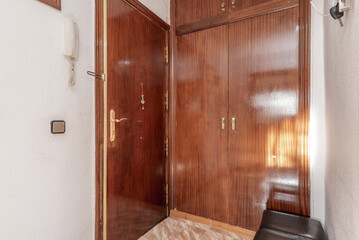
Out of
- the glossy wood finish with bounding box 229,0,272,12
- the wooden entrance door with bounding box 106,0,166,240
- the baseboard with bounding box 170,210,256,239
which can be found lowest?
Answer: the baseboard with bounding box 170,210,256,239

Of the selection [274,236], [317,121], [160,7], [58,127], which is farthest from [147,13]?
[274,236]

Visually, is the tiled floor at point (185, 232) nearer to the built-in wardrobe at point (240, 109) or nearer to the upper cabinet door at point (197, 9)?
the built-in wardrobe at point (240, 109)

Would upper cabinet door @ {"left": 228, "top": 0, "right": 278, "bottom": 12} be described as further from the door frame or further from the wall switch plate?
the wall switch plate

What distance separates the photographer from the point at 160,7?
2186mm

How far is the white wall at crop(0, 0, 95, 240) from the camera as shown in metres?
1.03

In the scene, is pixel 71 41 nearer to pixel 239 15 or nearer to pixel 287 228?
pixel 239 15

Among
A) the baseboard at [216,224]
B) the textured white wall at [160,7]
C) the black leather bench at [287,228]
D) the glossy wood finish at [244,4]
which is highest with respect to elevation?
the textured white wall at [160,7]

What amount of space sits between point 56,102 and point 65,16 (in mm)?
563

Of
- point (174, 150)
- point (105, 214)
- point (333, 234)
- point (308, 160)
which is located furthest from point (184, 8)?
point (333, 234)

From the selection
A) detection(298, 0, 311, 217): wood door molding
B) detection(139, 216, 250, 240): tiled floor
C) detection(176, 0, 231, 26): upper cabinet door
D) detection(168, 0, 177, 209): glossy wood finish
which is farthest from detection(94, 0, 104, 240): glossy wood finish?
Result: detection(298, 0, 311, 217): wood door molding

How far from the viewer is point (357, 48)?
0.80 m

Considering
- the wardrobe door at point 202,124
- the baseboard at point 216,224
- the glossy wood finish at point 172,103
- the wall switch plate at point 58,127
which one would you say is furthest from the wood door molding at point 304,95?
the wall switch plate at point 58,127

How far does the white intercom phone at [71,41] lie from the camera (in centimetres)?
126

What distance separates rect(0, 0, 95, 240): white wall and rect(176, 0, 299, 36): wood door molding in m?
1.09
